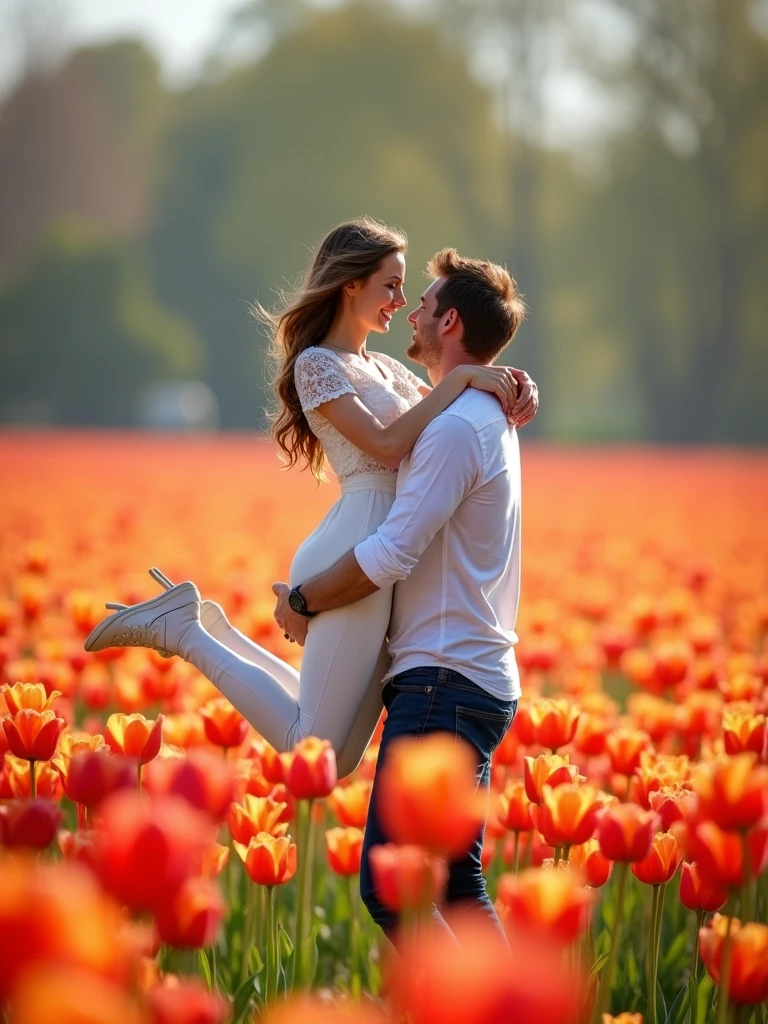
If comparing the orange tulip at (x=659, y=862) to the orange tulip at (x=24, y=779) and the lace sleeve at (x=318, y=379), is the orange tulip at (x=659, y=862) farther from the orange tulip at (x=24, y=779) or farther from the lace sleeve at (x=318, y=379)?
the lace sleeve at (x=318, y=379)

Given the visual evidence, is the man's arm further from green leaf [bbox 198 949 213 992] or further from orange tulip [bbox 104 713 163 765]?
green leaf [bbox 198 949 213 992]

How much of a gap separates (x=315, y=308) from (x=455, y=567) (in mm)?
875

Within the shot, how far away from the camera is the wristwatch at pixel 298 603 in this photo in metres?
3.29

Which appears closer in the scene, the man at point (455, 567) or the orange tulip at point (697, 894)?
the orange tulip at point (697, 894)

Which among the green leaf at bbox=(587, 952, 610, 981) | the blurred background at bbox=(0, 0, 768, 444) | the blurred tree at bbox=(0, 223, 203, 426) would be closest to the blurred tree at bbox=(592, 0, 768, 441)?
the blurred background at bbox=(0, 0, 768, 444)

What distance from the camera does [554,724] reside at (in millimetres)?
3197

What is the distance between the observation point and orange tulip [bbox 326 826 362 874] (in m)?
3.24

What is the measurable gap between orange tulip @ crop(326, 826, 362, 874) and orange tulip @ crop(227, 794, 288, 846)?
1.36 feet

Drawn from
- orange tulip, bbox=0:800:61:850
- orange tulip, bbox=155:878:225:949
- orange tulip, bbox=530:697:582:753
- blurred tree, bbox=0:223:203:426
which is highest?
blurred tree, bbox=0:223:203:426

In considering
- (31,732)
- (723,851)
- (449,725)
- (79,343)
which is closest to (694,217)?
(79,343)

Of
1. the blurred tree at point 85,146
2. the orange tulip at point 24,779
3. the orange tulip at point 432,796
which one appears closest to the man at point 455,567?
the orange tulip at point 24,779

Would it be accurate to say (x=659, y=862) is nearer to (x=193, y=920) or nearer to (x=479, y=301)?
(x=193, y=920)

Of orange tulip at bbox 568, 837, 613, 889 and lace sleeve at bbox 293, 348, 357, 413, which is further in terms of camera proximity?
lace sleeve at bbox 293, 348, 357, 413

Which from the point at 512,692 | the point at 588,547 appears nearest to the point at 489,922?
the point at 512,692
